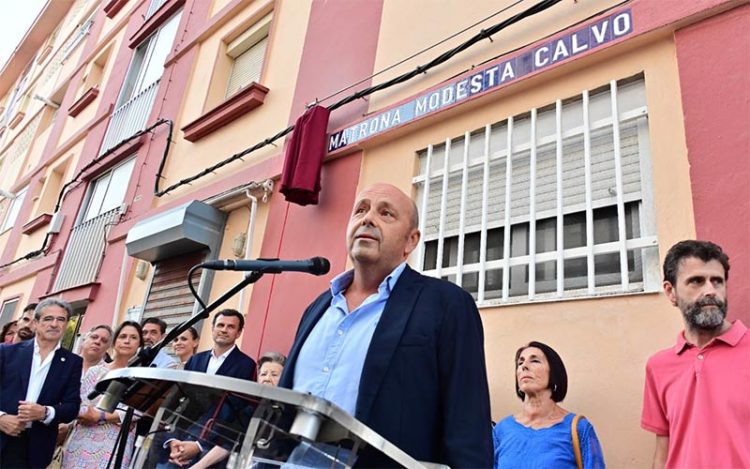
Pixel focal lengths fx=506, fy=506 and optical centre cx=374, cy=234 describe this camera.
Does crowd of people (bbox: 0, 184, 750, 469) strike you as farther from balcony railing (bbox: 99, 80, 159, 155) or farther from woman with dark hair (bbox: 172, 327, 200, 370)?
balcony railing (bbox: 99, 80, 159, 155)

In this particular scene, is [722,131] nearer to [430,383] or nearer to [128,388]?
[430,383]

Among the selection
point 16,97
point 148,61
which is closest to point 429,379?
point 148,61

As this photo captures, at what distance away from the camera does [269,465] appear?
0.90 meters

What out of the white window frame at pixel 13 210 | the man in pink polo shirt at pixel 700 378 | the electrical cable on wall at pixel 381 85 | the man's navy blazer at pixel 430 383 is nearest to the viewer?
the man's navy blazer at pixel 430 383

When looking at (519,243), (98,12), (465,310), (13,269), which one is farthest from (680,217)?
(98,12)

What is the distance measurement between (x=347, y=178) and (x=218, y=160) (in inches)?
91.9

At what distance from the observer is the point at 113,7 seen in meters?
11.0

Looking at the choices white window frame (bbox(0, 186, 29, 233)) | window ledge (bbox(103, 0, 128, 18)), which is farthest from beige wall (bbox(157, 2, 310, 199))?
white window frame (bbox(0, 186, 29, 233))

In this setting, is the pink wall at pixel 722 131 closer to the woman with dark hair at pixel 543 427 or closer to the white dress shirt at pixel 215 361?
the woman with dark hair at pixel 543 427

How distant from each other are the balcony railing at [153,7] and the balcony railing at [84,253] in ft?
13.2

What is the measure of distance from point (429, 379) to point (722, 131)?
1.85 m

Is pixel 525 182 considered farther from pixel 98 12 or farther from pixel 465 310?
pixel 98 12

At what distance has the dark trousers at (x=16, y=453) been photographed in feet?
8.20

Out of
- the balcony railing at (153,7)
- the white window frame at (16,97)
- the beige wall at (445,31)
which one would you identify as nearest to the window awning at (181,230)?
the beige wall at (445,31)
